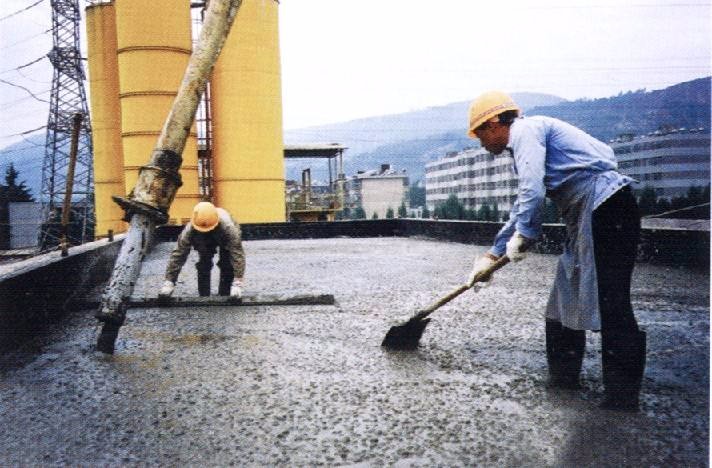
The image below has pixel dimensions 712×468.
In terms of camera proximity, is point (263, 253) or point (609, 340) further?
point (263, 253)

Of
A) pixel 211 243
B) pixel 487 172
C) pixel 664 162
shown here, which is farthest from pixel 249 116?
pixel 487 172

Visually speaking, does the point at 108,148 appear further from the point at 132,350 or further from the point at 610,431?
the point at 610,431

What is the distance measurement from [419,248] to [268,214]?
7357 mm

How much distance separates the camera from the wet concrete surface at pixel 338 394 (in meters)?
2.17

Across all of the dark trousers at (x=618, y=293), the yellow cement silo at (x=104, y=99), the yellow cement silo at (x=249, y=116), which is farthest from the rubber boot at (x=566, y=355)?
the yellow cement silo at (x=104, y=99)

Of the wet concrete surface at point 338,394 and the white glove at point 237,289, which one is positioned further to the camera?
the white glove at point 237,289

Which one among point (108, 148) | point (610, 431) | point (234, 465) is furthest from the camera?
point (108, 148)

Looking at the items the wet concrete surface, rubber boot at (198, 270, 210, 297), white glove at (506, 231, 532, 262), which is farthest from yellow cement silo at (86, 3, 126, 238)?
white glove at (506, 231, 532, 262)

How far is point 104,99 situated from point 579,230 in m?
20.1

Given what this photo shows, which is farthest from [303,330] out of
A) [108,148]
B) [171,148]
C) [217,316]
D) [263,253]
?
[108,148]

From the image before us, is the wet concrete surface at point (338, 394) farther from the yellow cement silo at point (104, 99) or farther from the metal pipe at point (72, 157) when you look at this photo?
the yellow cement silo at point (104, 99)

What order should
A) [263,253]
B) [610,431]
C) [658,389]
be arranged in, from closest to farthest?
[610,431]
[658,389]
[263,253]

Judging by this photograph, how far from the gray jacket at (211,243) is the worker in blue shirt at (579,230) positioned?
10.3 ft

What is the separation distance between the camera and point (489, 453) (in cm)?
214
